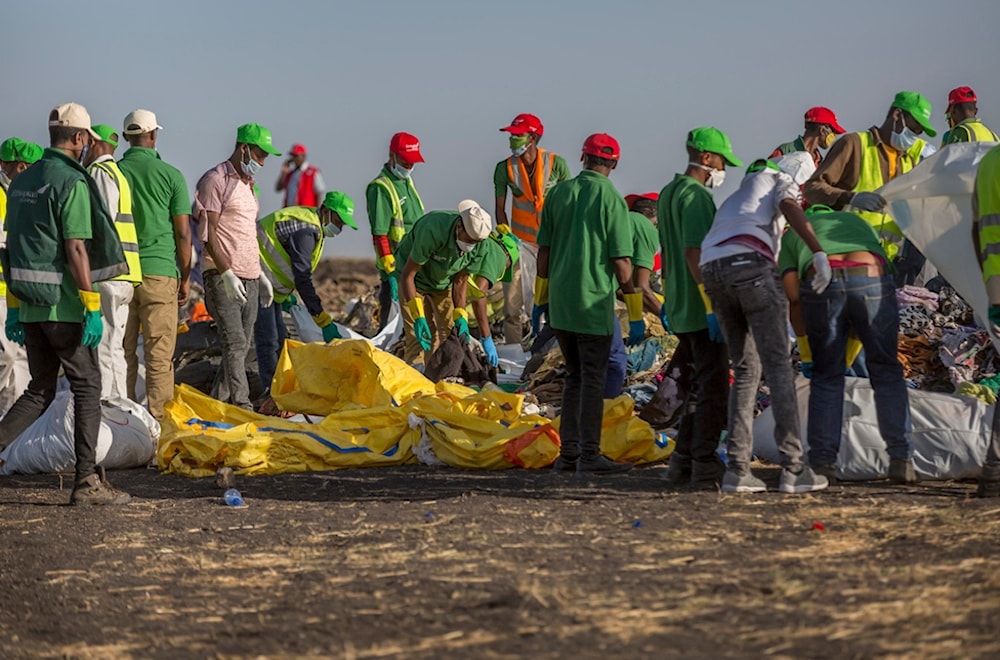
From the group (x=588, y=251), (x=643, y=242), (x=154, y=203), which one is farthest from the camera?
(x=154, y=203)

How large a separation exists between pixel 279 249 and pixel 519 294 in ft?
8.40

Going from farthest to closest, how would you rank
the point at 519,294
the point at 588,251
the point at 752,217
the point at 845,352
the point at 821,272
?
the point at 519,294 < the point at 588,251 < the point at 845,352 < the point at 752,217 < the point at 821,272

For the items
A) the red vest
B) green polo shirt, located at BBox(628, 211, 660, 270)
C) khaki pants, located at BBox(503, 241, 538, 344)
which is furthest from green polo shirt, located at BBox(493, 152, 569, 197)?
the red vest

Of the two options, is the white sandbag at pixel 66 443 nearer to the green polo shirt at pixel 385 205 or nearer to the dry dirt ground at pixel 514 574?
the dry dirt ground at pixel 514 574

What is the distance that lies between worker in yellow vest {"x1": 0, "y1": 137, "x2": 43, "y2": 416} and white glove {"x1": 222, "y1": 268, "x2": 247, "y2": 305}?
1.51m

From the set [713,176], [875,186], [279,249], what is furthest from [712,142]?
[279,249]

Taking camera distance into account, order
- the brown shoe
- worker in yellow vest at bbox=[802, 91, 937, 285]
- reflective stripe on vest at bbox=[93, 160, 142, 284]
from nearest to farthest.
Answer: the brown shoe → worker in yellow vest at bbox=[802, 91, 937, 285] → reflective stripe on vest at bbox=[93, 160, 142, 284]

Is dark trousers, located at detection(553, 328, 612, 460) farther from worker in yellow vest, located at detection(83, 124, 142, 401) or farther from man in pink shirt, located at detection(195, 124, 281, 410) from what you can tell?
man in pink shirt, located at detection(195, 124, 281, 410)

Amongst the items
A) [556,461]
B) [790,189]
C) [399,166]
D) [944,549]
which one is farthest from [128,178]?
[944,549]

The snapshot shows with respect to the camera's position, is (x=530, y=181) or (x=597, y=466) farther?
(x=530, y=181)

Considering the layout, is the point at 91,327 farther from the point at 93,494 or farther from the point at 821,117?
the point at 821,117

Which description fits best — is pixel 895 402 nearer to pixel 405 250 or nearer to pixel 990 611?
pixel 990 611

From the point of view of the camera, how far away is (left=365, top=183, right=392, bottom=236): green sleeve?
12031 mm

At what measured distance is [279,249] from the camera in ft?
Answer: 37.1
